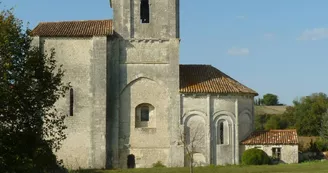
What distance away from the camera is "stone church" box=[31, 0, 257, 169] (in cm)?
3388

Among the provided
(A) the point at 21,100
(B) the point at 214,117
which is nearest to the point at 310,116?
(B) the point at 214,117

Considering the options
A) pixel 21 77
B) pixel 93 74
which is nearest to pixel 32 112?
pixel 21 77

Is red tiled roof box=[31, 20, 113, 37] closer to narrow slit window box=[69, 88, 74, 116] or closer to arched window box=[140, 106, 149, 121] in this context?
narrow slit window box=[69, 88, 74, 116]

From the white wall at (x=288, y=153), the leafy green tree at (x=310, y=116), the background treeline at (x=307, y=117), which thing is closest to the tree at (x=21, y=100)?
the white wall at (x=288, y=153)

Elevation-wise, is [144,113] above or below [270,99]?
below

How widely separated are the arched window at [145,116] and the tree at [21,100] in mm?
18944

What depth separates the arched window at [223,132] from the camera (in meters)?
35.0

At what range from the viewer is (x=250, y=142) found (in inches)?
1380

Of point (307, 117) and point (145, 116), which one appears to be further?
point (307, 117)

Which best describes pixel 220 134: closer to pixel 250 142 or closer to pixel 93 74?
pixel 250 142

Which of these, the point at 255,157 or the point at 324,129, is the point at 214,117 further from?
the point at 324,129

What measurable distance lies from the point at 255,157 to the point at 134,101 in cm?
953

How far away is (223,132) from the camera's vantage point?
35219mm

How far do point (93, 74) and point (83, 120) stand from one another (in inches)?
133
